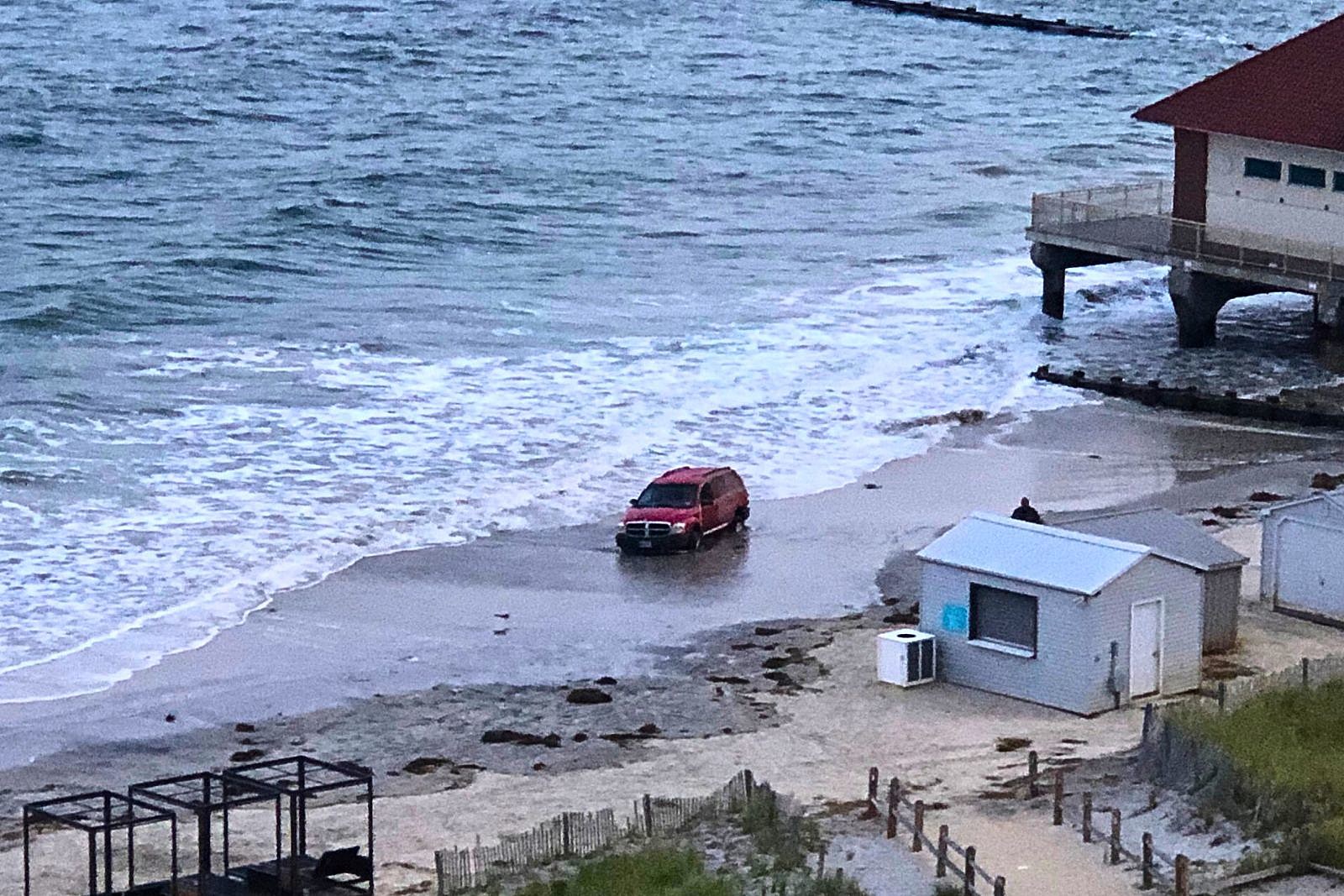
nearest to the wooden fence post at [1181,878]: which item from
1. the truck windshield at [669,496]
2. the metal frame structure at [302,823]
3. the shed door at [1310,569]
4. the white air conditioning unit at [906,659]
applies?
the metal frame structure at [302,823]

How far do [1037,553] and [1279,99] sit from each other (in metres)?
22.8

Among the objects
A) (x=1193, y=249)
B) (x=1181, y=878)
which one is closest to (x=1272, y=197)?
(x=1193, y=249)

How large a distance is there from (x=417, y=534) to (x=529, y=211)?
35612 mm

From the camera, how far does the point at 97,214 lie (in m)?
68.6

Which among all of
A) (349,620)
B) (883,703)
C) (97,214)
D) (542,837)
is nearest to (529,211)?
(97,214)

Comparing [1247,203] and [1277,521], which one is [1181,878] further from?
[1247,203]

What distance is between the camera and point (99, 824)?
939 inches

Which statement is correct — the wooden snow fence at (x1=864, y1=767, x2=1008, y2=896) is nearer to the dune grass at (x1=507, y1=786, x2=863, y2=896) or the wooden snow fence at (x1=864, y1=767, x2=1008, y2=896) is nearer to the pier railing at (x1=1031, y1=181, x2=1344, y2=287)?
the dune grass at (x1=507, y1=786, x2=863, y2=896)

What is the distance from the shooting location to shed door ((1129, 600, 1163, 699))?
28.3 metres

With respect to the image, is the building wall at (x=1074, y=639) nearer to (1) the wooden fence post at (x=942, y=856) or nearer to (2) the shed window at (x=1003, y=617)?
(2) the shed window at (x=1003, y=617)

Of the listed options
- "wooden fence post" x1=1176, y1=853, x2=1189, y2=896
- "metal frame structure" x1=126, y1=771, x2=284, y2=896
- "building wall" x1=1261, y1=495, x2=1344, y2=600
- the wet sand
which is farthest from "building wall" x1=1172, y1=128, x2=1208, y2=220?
"metal frame structure" x1=126, y1=771, x2=284, y2=896

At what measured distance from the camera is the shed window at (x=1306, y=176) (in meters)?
47.5

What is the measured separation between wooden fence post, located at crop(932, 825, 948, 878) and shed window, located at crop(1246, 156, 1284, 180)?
1142 inches

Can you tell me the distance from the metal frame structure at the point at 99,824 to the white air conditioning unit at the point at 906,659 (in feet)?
28.0
